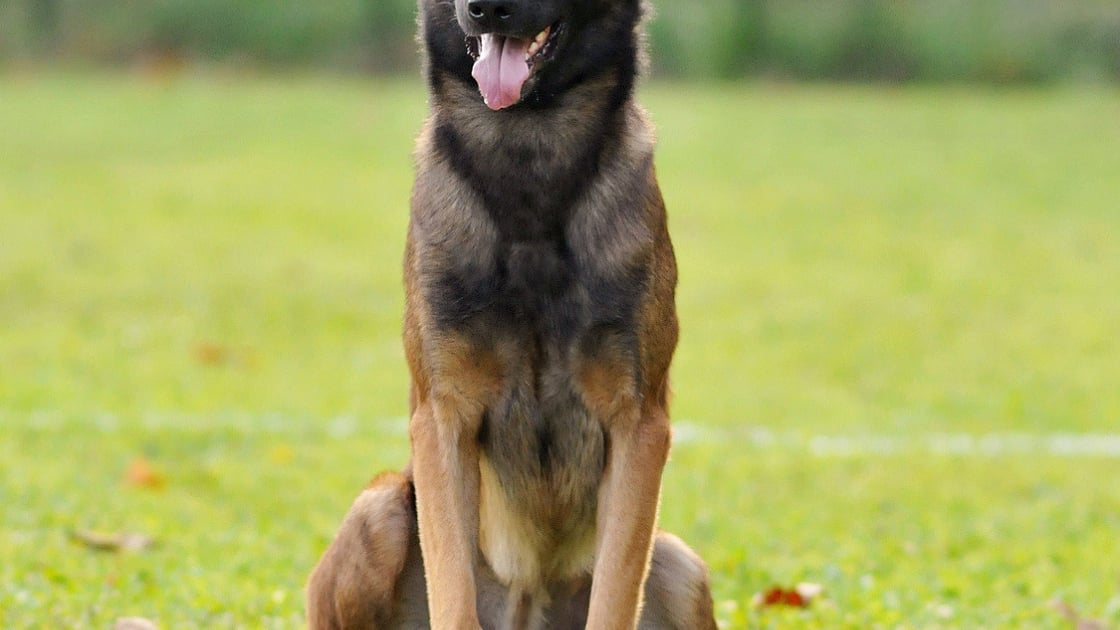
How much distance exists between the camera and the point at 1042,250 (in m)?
16.2

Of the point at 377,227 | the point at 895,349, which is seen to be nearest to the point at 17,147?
the point at 377,227

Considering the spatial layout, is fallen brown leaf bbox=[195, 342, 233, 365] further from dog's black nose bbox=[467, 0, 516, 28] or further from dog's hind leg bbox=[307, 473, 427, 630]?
dog's black nose bbox=[467, 0, 516, 28]

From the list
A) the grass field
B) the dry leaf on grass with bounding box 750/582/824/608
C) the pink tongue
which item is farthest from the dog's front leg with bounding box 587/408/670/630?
the dry leaf on grass with bounding box 750/582/824/608

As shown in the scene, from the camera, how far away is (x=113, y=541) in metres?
6.72

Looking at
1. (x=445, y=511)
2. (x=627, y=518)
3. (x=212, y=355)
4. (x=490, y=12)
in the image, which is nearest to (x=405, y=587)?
(x=445, y=511)

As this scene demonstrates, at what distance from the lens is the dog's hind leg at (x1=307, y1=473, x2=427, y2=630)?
4.72 meters

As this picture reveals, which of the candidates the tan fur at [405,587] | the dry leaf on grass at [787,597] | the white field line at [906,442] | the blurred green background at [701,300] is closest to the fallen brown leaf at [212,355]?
the blurred green background at [701,300]

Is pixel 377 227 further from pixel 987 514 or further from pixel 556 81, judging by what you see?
pixel 556 81

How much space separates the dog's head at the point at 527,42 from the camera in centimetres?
437

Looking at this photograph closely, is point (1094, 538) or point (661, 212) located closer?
point (661, 212)

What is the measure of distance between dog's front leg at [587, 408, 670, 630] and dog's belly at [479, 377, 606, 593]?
118 millimetres

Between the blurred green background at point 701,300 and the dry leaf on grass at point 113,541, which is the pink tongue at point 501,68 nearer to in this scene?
the blurred green background at point 701,300

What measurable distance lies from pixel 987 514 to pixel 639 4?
426 cm

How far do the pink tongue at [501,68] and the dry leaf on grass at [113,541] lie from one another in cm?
314
